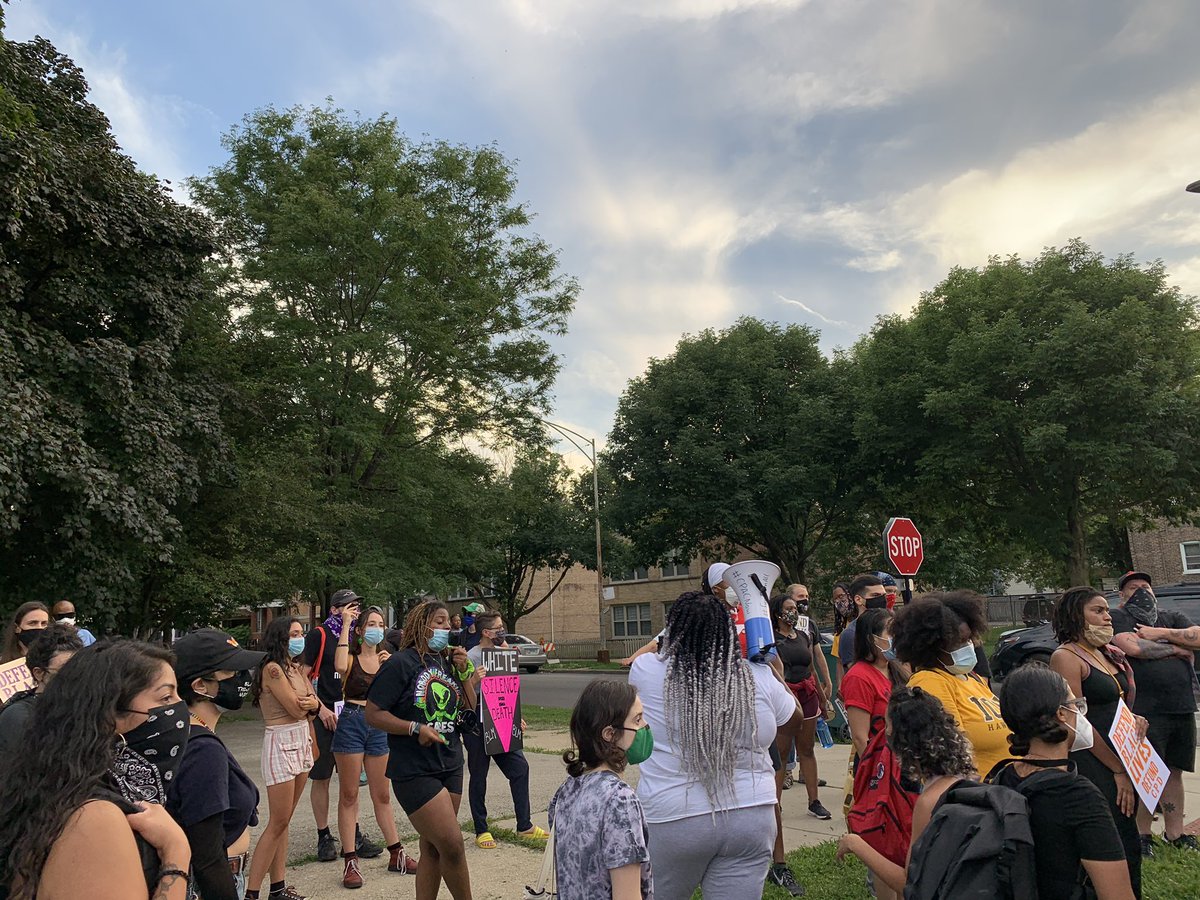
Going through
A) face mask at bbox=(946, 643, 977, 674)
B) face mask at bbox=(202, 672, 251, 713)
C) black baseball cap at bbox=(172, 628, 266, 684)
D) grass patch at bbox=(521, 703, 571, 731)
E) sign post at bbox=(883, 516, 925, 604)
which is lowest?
grass patch at bbox=(521, 703, 571, 731)

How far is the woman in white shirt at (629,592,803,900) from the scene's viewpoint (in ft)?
10.2

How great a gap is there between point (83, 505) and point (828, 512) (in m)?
21.2

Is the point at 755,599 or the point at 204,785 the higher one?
the point at 755,599

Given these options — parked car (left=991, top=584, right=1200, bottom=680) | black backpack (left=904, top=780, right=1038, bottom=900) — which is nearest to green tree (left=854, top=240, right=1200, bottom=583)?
parked car (left=991, top=584, right=1200, bottom=680)

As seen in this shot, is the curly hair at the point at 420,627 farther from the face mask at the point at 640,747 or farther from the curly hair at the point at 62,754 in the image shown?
the curly hair at the point at 62,754

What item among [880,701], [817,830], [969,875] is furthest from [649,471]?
[969,875]

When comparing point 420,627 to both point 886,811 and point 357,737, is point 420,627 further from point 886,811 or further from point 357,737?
point 886,811

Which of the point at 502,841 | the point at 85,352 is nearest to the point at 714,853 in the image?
the point at 502,841

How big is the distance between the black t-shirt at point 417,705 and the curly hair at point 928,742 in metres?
2.65

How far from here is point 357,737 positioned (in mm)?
6559

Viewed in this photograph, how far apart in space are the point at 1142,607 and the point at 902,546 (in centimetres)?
326

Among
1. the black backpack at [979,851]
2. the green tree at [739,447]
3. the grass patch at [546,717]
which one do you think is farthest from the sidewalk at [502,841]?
the green tree at [739,447]

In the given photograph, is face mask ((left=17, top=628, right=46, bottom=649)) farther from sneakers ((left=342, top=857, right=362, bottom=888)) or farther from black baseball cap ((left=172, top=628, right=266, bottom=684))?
sneakers ((left=342, top=857, right=362, bottom=888))

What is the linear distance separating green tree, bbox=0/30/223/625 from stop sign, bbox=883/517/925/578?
439 inches
